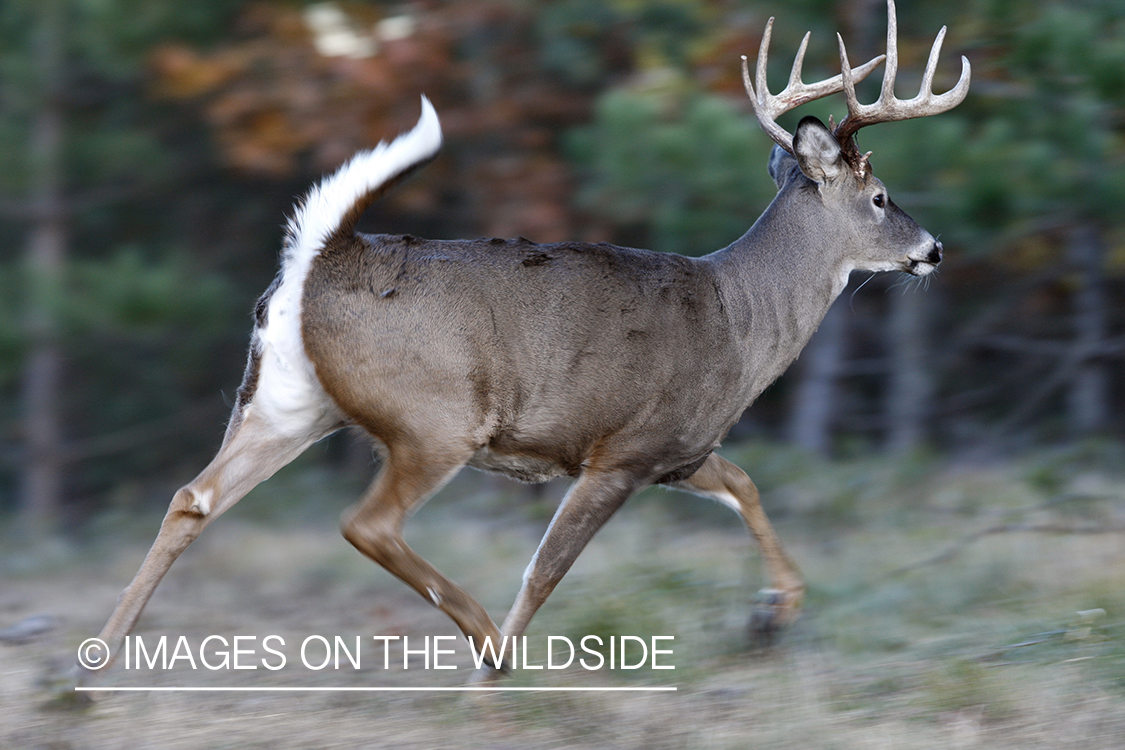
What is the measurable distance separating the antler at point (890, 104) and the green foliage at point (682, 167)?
95.0 inches

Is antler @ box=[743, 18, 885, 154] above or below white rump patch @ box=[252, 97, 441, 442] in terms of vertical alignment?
above

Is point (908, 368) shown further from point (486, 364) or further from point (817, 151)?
point (486, 364)

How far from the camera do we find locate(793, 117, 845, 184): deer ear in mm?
4523

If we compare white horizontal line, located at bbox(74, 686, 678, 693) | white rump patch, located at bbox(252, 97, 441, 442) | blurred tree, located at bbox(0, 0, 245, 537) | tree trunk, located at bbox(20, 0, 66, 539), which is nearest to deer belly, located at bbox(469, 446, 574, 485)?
white rump patch, located at bbox(252, 97, 441, 442)

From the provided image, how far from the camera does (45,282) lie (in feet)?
31.8

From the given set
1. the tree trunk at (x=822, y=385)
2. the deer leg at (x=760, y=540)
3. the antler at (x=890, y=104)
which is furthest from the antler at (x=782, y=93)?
the tree trunk at (x=822, y=385)

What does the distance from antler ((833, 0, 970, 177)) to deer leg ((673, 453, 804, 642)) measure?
1.26 m

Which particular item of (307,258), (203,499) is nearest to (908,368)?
(307,258)

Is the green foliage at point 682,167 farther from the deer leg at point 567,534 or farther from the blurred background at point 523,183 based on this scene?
the deer leg at point 567,534

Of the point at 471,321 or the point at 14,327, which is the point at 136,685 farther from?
the point at 14,327

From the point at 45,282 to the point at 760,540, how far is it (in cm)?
663

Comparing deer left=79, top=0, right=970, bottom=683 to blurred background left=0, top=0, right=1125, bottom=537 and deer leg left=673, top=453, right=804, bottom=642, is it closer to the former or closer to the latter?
deer leg left=673, top=453, right=804, bottom=642

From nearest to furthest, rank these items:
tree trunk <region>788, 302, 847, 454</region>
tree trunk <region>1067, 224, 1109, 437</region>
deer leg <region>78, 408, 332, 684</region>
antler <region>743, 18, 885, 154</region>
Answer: deer leg <region>78, 408, 332, 684</region> < antler <region>743, 18, 885, 154</region> < tree trunk <region>1067, 224, 1109, 437</region> < tree trunk <region>788, 302, 847, 454</region>

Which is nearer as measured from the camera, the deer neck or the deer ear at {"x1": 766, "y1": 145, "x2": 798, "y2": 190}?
the deer neck
